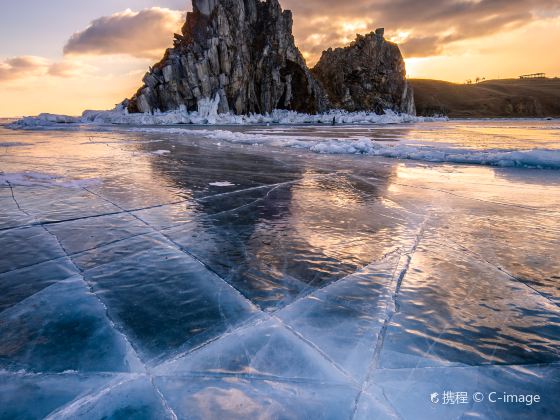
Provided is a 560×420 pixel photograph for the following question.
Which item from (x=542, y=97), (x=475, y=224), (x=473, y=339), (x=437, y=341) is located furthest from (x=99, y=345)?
(x=542, y=97)

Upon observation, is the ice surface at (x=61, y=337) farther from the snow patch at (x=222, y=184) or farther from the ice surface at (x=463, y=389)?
the snow patch at (x=222, y=184)

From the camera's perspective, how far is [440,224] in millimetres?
3076

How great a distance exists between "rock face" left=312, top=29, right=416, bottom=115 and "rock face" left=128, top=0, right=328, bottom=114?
33.9ft

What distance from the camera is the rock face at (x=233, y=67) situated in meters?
52.9

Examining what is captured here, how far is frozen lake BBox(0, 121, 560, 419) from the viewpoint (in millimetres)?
1194

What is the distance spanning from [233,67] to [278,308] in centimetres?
6002

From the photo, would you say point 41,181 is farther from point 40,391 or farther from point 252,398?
point 252,398

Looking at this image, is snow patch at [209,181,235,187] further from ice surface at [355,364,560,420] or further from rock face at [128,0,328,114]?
rock face at [128,0,328,114]

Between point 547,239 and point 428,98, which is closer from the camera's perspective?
point 547,239

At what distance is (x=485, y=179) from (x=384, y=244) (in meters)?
3.96

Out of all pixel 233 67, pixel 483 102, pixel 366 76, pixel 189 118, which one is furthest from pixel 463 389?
pixel 483 102

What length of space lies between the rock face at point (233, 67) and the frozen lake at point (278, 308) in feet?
166

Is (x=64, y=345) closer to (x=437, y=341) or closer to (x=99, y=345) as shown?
(x=99, y=345)

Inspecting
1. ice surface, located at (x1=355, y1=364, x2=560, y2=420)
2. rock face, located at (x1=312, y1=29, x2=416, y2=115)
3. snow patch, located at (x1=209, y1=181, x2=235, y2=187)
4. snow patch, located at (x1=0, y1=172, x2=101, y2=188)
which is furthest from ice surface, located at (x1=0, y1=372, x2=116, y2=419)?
rock face, located at (x1=312, y1=29, x2=416, y2=115)
